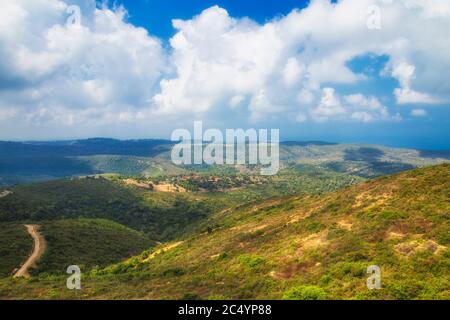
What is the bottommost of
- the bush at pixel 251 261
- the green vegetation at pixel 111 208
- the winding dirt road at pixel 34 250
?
the green vegetation at pixel 111 208

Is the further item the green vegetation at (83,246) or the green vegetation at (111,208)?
the green vegetation at (111,208)

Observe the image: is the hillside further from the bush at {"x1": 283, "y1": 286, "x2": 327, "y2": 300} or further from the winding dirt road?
the winding dirt road

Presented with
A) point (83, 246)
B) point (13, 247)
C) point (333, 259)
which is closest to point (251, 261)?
point (333, 259)

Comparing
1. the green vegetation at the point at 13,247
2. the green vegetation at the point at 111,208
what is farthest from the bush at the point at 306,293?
the green vegetation at the point at 111,208

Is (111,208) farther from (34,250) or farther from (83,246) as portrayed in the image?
(34,250)

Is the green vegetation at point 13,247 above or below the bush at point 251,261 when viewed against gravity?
below

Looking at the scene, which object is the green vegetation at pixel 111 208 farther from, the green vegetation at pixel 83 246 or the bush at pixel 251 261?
the bush at pixel 251 261
